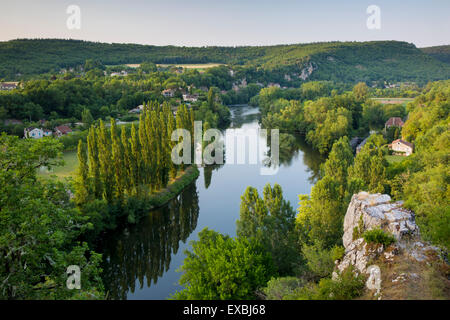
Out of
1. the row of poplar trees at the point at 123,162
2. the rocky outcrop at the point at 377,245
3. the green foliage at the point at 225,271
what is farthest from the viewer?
the row of poplar trees at the point at 123,162

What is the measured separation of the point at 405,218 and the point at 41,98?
214 feet

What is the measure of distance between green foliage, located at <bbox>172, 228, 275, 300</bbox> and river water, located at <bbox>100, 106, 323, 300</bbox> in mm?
4130

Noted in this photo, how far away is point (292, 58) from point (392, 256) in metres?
186

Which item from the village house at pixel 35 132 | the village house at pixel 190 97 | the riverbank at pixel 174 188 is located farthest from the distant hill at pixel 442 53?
the village house at pixel 35 132

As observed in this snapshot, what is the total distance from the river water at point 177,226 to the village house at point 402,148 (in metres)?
9.76

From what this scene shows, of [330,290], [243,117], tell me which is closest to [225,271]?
[330,290]

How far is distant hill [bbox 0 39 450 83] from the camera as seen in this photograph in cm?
11556

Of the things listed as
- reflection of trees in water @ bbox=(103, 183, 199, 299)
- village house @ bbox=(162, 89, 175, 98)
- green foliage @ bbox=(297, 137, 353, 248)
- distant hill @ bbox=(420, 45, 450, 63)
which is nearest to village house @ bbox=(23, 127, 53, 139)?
Result: reflection of trees in water @ bbox=(103, 183, 199, 299)

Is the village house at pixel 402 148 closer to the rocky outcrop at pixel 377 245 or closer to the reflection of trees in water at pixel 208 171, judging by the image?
the reflection of trees in water at pixel 208 171

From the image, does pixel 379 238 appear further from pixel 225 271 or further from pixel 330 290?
pixel 225 271

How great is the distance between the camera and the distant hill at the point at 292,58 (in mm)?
115562

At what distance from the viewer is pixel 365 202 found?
1494 cm

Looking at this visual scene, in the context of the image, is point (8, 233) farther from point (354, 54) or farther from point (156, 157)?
point (354, 54)

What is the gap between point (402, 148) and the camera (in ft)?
147
